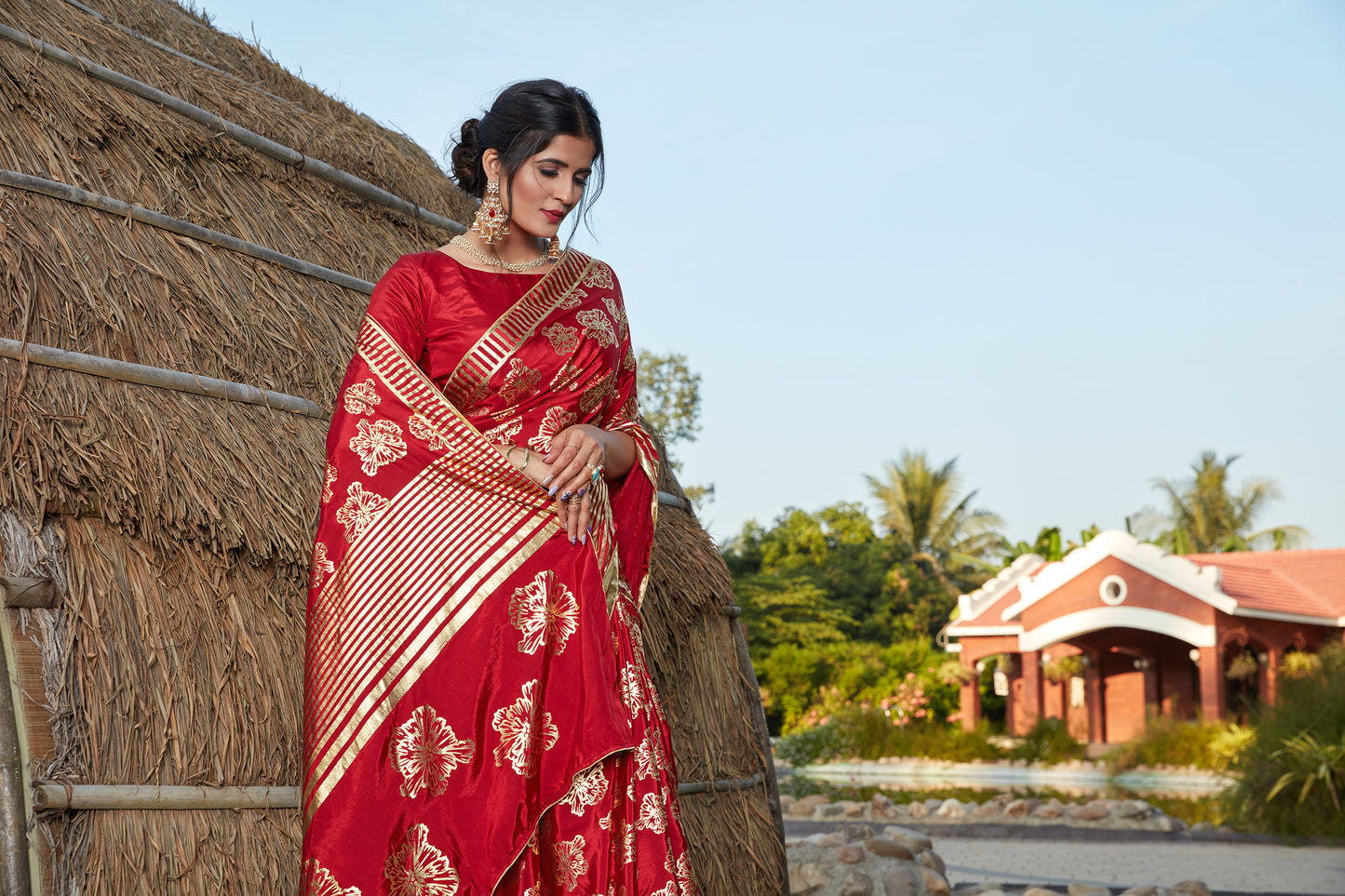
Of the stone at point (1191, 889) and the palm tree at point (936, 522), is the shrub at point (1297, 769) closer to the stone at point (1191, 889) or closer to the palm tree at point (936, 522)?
the stone at point (1191, 889)

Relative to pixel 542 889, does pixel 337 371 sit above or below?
above

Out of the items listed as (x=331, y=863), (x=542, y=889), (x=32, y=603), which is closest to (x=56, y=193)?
(x=32, y=603)

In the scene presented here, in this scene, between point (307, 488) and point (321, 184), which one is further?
point (321, 184)

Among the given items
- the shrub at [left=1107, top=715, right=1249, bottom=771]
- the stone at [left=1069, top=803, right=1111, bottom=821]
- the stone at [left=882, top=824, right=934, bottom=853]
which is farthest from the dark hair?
the shrub at [left=1107, top=715, right=1249, bottom=771]

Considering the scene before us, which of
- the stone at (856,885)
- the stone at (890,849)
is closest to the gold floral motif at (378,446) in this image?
the stone at (856,885)

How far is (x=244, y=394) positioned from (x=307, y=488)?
0.33 metres

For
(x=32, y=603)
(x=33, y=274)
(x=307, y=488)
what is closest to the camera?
(x=32, y=603)

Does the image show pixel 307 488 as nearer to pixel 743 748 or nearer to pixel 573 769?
pixel 573 769

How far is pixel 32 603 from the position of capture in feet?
7.54

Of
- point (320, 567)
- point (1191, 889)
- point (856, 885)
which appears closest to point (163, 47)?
point (320, 567)

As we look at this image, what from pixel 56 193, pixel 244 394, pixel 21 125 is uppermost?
pixel 21 125

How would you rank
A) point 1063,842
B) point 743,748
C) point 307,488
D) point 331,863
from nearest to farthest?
point 331,863
point 307,488
point 743,748
point 1063,842

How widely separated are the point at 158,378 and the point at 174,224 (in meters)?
0.63

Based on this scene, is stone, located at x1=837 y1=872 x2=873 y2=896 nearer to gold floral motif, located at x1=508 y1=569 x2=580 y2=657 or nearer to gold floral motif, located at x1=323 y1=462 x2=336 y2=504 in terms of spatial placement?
gold floral motif, located at x1=508 y1=569 x2=580 y2=657
